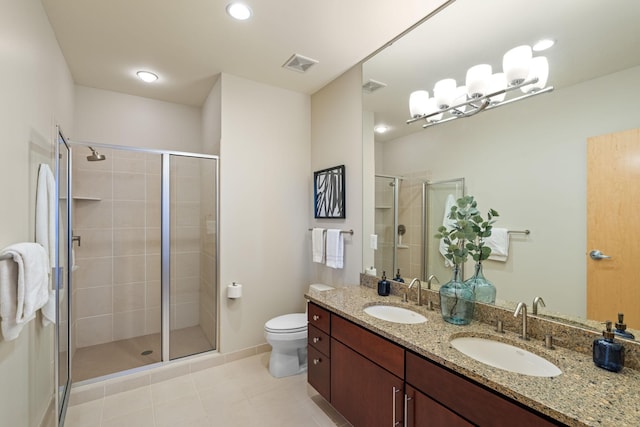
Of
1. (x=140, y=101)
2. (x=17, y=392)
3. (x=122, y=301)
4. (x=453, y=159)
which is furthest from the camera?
(x=140, y=101)

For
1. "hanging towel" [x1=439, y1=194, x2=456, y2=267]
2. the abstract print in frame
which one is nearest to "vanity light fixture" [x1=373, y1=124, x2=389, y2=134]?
the abstract print in frame

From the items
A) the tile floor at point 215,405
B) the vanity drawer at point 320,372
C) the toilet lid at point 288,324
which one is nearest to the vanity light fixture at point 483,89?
the vanity drawer at point 320,372

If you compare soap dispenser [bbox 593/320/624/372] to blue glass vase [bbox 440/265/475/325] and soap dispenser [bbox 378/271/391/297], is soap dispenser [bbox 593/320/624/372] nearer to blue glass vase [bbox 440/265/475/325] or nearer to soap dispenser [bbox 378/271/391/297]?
blue glass vase [bbox 440/265/475/325]

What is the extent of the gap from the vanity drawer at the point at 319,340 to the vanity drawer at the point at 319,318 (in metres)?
0.03

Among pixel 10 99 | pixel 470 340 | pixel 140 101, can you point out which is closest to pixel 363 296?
pixel 470 340

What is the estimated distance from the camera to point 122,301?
305 cm

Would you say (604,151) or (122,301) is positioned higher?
(604,151)

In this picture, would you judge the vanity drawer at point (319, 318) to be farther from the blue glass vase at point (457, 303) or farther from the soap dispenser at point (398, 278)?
the blue glass vase at point (457, 303)

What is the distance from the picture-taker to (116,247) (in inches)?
119

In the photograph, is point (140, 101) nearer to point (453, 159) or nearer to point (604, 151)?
point (453, 159)

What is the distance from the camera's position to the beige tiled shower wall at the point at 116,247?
2885 mm

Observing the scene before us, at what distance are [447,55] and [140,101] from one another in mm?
3123

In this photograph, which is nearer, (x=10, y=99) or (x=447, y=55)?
(x=10, y=99)

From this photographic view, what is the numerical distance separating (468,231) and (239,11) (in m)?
1.96
